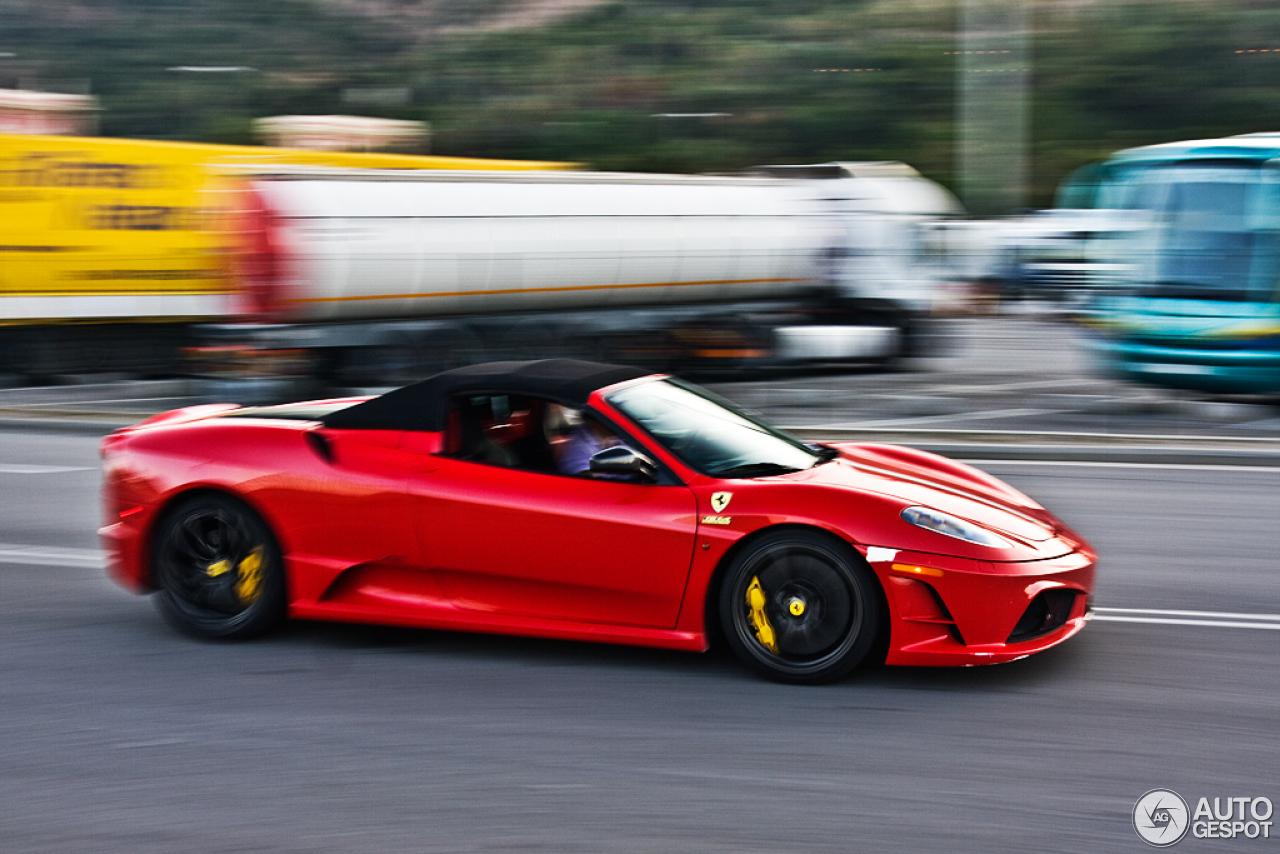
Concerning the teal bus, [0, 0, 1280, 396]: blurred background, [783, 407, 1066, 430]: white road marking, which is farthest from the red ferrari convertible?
[0, 0, 1280, 396]: blurred background

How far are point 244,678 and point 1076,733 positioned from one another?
3075mm

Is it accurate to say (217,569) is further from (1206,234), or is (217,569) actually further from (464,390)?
(1206,234)

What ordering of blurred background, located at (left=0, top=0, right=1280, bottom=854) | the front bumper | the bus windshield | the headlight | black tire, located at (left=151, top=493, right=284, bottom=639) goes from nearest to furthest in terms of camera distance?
blurred background, located at (left=0, top=0, right=1280, bottom=854) < the front bumper < the headlight < black tire, located at (left=151, top=493, right=284, bottom=639) < the bus windshield

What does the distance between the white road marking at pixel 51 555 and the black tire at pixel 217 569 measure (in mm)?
1806

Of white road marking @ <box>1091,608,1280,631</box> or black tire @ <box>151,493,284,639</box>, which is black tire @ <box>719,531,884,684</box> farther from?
black tire @ <box>151,493,284,639</box>

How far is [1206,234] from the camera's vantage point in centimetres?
1445

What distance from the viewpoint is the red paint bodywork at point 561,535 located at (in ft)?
16.6

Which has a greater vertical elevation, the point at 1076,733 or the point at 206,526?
the point at 206,526

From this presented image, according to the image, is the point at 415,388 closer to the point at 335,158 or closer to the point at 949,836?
the point at 949,836

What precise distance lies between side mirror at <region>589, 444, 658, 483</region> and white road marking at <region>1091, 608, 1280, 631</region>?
2.15 meters

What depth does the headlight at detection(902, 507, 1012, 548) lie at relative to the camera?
16.8 ft

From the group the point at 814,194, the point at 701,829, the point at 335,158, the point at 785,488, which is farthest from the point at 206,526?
the point at 814,194

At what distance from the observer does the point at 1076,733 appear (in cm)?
477

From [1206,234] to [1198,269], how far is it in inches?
14.3
